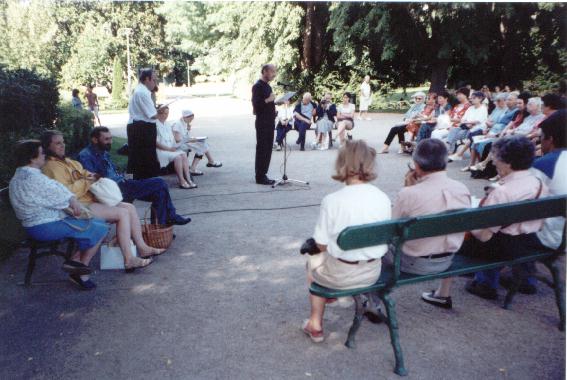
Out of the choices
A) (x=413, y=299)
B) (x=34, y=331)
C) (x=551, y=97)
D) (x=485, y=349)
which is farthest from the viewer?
(x=551, y=97)

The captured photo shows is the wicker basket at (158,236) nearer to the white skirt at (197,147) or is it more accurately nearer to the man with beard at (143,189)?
the man with beard at (143,189)

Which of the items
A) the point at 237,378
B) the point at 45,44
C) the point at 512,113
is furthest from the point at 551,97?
the point at 45,44

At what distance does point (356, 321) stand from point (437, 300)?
0.93 m

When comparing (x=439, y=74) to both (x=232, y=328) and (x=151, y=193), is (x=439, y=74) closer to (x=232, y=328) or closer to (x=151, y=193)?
(x=151, y=193)

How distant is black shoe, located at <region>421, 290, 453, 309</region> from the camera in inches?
148

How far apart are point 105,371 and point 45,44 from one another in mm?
26883

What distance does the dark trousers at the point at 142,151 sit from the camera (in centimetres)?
557

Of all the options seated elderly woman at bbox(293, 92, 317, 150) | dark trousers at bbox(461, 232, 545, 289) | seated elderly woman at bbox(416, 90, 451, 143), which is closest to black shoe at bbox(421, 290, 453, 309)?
dark trousers at bbox(461, 232, 545, 289)

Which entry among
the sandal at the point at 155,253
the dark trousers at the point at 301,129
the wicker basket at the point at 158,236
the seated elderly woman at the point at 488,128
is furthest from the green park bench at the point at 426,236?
the dark trousers at the point at 301,129

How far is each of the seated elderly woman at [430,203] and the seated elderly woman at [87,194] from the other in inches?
99.1

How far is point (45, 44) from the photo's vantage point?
2570 centimetres

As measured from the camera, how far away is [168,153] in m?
7.89

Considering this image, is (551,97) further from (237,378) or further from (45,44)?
(45,44)

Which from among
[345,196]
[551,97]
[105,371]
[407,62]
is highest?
[407,62]
